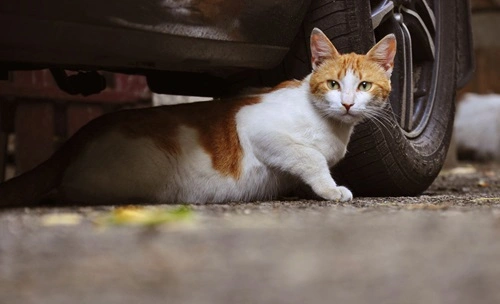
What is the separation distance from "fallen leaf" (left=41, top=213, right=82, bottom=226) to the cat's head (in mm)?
947

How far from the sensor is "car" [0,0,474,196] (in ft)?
6.44

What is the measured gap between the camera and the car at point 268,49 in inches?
77.3

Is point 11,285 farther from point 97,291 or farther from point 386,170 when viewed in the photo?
point 386,170

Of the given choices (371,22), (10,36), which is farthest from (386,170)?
(10,36)

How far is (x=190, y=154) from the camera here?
8.20ft

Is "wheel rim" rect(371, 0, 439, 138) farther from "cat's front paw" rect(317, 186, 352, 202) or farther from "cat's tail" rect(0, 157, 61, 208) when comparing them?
"cat's tail" rect(0, 157, 61, 208)

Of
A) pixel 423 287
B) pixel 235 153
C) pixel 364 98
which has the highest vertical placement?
pixel 364 98

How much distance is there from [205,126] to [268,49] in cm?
33

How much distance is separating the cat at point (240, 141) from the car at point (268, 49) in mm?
120

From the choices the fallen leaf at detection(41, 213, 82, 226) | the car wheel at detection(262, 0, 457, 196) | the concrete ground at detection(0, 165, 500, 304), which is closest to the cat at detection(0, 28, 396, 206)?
the car wheel at detection(262, 0, 457, 196)

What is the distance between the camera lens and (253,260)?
124 cm

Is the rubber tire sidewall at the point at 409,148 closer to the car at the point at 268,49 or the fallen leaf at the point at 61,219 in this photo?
the car at the point at 268,49

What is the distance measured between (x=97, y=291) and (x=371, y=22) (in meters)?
1.74

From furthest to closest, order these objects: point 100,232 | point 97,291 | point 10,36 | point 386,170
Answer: point 386,170 < point 10,36 < point 100,232 < point 97,291
